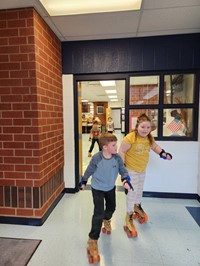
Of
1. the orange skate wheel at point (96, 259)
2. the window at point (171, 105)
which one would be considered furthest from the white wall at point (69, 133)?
the orange skate wheel at point (96, 259)

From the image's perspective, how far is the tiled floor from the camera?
1708 mm

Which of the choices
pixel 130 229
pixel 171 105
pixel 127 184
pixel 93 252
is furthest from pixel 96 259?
pixel 171 105

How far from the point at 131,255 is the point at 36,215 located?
1.18 metres

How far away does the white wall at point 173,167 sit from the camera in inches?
115

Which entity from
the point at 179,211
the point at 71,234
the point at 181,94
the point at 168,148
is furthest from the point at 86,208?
the point at 181,94

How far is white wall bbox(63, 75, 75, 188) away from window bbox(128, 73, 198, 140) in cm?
99

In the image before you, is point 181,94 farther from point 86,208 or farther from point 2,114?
point 2,114

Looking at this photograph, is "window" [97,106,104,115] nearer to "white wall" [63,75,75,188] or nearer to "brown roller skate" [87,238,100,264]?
"white wall" [63,75,75,188]

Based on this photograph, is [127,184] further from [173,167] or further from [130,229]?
[173,167]

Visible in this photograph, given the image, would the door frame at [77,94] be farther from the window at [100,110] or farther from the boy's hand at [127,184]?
the window at [100,110]

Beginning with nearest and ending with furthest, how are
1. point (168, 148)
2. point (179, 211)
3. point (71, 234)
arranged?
point (71, 234)
point (179, 211)
point (168, 148)

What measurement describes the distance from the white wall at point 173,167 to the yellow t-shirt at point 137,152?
90 cm

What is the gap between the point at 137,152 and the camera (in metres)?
2.12

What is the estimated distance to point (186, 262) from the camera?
1672mm
